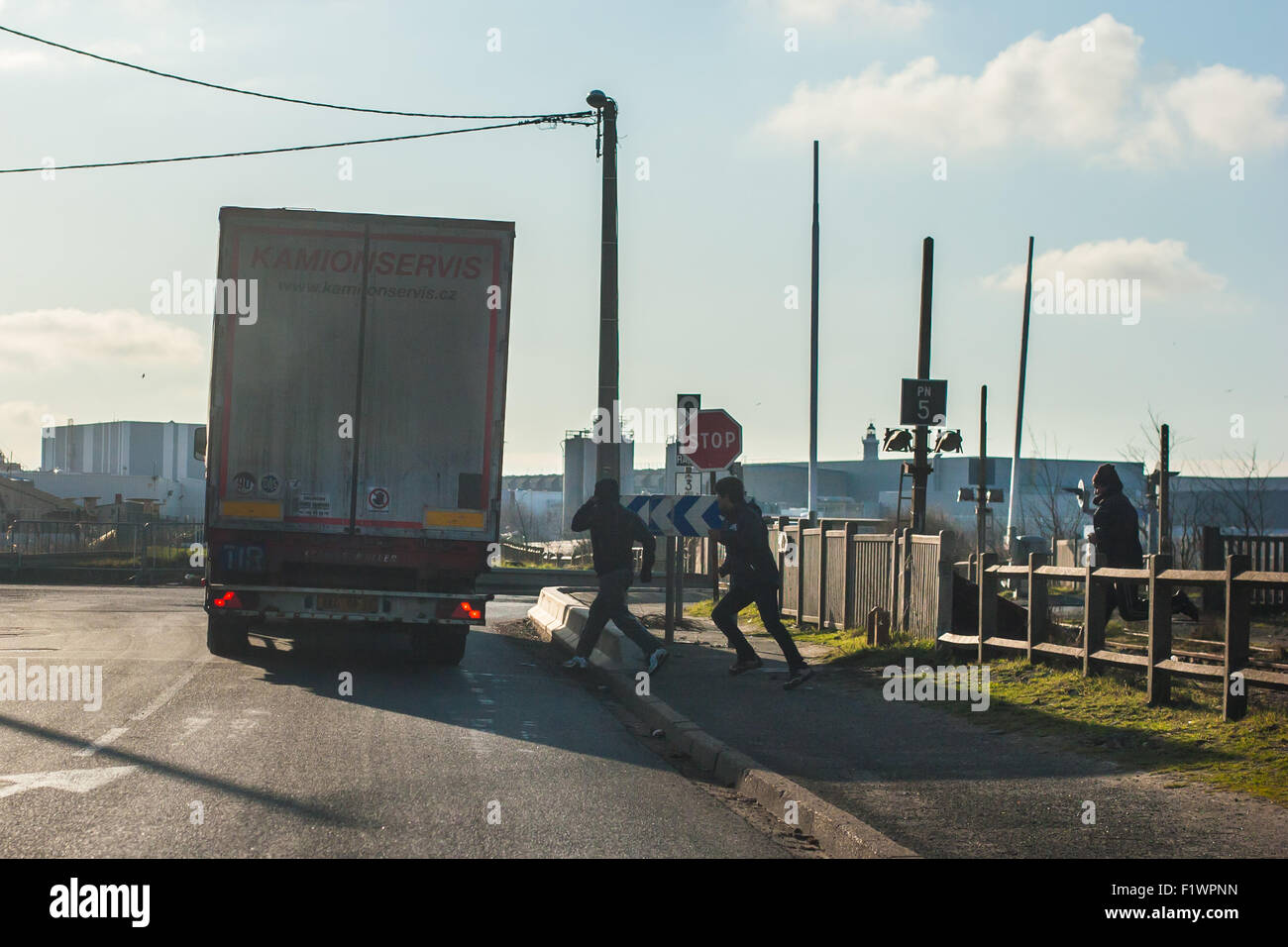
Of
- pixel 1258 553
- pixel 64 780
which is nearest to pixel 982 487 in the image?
pixel 1258 553

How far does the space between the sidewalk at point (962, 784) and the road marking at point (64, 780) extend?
3818mm

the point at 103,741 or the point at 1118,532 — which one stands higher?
the point at 1118,532

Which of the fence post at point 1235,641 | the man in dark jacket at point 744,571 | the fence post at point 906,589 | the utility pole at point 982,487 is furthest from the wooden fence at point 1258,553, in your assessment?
the fence post at point 1235,641

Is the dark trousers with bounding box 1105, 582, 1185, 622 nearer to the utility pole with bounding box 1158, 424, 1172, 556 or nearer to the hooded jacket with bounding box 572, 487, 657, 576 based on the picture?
the hooded jacket with bounding box 572, 487, 657, 576

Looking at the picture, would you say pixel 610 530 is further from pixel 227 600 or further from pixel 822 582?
pixel 822 582

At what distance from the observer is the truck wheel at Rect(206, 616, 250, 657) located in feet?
45.5

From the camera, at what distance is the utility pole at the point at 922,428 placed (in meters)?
20.1

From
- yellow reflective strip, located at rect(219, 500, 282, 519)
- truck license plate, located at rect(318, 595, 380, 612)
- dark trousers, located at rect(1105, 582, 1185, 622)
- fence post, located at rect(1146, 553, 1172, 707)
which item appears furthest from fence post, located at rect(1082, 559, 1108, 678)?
yellow reflective strip, located at rect(219, 500, 282, 519)

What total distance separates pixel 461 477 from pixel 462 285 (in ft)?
6.03

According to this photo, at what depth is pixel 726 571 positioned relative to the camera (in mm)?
12586

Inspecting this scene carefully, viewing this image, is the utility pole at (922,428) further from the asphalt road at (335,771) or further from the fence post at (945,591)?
the asphalt road at (335,771)

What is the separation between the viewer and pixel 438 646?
13828 mm

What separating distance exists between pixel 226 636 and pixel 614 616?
13.2 ft

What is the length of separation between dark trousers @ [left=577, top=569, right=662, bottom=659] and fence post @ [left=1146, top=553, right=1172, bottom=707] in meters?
5.11
